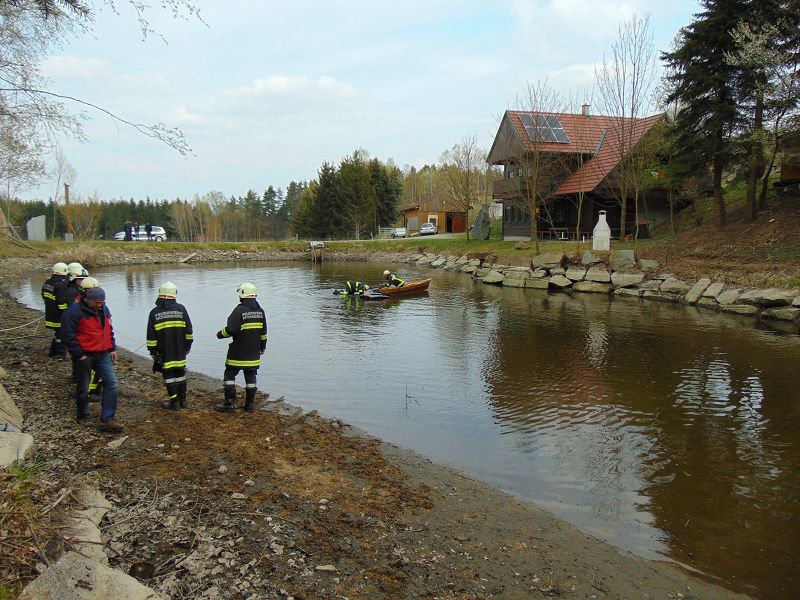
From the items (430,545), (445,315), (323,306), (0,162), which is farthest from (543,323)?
(0,162)

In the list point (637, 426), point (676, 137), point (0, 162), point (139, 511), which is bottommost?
point (637, 426)

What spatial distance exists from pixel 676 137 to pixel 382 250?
29.4 metres

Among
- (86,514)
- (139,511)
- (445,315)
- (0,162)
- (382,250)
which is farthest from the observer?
(382,250)

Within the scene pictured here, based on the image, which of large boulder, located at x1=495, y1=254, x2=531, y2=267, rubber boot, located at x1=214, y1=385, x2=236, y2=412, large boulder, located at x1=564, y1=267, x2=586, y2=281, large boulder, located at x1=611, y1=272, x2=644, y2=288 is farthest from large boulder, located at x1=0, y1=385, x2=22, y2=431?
large boulder, located at x1=495, y1=254, x2=531, y2=267

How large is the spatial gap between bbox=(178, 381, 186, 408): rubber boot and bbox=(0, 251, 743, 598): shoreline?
486mm

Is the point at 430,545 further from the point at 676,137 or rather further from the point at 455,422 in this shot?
the point at 676,137

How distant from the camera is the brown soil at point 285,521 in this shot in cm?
400

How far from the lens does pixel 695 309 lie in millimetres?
20984

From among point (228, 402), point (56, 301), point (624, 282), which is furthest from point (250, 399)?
point (624, 282)

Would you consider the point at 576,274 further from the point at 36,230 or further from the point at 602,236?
the point at 36,230

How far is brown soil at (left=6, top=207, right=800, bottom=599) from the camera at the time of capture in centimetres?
400

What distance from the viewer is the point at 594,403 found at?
33.6 feet

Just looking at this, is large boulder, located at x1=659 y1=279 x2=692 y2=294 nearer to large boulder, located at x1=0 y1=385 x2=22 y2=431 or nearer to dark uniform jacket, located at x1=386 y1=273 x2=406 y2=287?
dark uniform jacket, located at x1=386 y1=273 x2=406 y2=287

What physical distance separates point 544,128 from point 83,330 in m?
35.7
